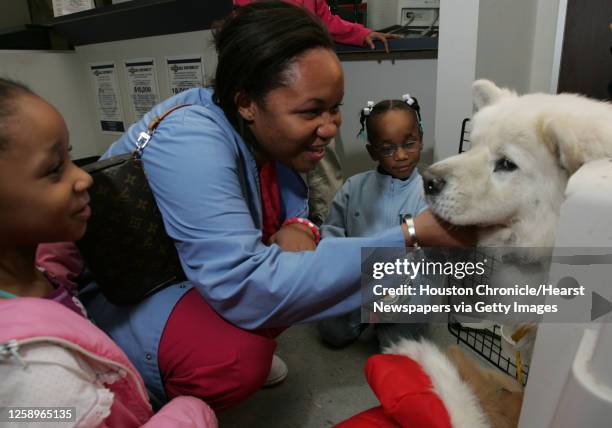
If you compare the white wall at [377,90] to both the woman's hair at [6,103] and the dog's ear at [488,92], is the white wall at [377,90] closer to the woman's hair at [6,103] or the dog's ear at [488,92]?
the dog's ear at [488,92]

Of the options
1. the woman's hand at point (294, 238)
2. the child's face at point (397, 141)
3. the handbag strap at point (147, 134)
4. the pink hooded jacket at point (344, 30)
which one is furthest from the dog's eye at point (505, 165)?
the pink hooded jacket at point (344, 30)

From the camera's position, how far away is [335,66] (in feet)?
2.66

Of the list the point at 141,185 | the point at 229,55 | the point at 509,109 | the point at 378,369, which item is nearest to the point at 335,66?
the point at 229,55

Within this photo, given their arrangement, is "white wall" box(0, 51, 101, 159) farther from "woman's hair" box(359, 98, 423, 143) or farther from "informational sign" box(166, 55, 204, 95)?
"woman's hair" box(359, 98, 423, 143)

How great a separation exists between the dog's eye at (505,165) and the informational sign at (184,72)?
5.32 ft

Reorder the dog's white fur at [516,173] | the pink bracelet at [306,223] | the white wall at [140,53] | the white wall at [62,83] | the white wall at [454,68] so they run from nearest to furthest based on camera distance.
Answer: the dog's white fur at [516,173] < the pink bracelet at [306,223] < the white wall at [454,68] < the white wall at [140,53] < the white wall at [62,83]

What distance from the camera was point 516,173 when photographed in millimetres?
706

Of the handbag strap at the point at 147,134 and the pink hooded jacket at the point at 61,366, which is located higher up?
the handbag strap at the point at 147,134

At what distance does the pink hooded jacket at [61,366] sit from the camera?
0.51 metres

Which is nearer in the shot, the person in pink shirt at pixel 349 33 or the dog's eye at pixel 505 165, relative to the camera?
the dog's eye at pixel 505 165

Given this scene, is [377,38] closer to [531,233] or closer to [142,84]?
[531,233]

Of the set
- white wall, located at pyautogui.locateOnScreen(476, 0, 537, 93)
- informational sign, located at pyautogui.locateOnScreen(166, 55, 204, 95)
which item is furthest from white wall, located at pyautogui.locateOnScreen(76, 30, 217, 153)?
white wall, located at pyautogui.locateOnScreen(476, 0, 537, 93)

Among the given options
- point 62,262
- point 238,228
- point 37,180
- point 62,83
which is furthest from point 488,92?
point 62,83

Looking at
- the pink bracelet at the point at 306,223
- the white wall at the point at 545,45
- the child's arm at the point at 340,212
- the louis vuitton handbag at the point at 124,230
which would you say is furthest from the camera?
the white wall at the point at 545,45
